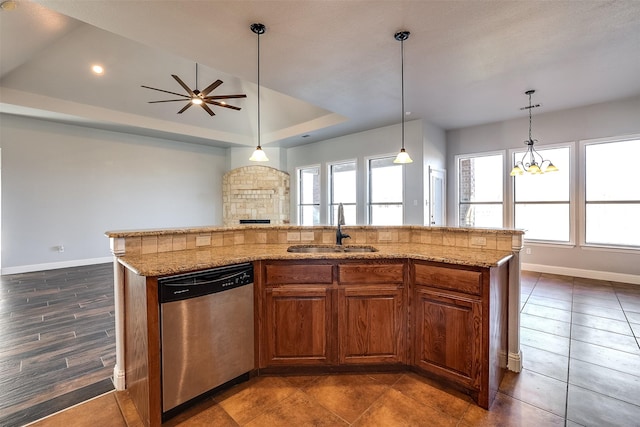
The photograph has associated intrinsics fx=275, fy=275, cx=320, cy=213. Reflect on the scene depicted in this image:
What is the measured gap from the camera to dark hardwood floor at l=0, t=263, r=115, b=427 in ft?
6.19

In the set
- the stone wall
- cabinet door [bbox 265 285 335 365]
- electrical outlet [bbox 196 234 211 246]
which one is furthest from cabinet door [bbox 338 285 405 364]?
the stone wall

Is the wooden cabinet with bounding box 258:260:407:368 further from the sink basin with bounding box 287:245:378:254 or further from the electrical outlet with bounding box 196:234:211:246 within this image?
the electrical outlet with bounding box 196:234:211:246

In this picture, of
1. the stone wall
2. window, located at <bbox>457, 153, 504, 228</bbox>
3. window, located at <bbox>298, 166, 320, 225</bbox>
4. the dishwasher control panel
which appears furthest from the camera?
the stone wall

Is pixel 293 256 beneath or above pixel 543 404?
above

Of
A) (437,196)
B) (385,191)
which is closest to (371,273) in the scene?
(385,191)

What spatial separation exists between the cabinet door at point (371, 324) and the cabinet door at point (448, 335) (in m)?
0.14

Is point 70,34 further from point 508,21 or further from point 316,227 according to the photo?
point 508,21

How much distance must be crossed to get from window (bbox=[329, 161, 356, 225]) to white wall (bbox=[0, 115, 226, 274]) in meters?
3.75

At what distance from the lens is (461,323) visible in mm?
1862

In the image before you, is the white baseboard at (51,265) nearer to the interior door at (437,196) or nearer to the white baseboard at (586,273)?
the interior door at (437,196)

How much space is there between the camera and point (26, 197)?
17.2ft

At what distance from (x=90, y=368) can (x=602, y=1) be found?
5194 mm

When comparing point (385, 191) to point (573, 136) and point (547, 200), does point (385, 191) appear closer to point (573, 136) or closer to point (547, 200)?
point (547, 200)

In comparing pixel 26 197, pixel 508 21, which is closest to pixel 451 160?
pixel 508 21
